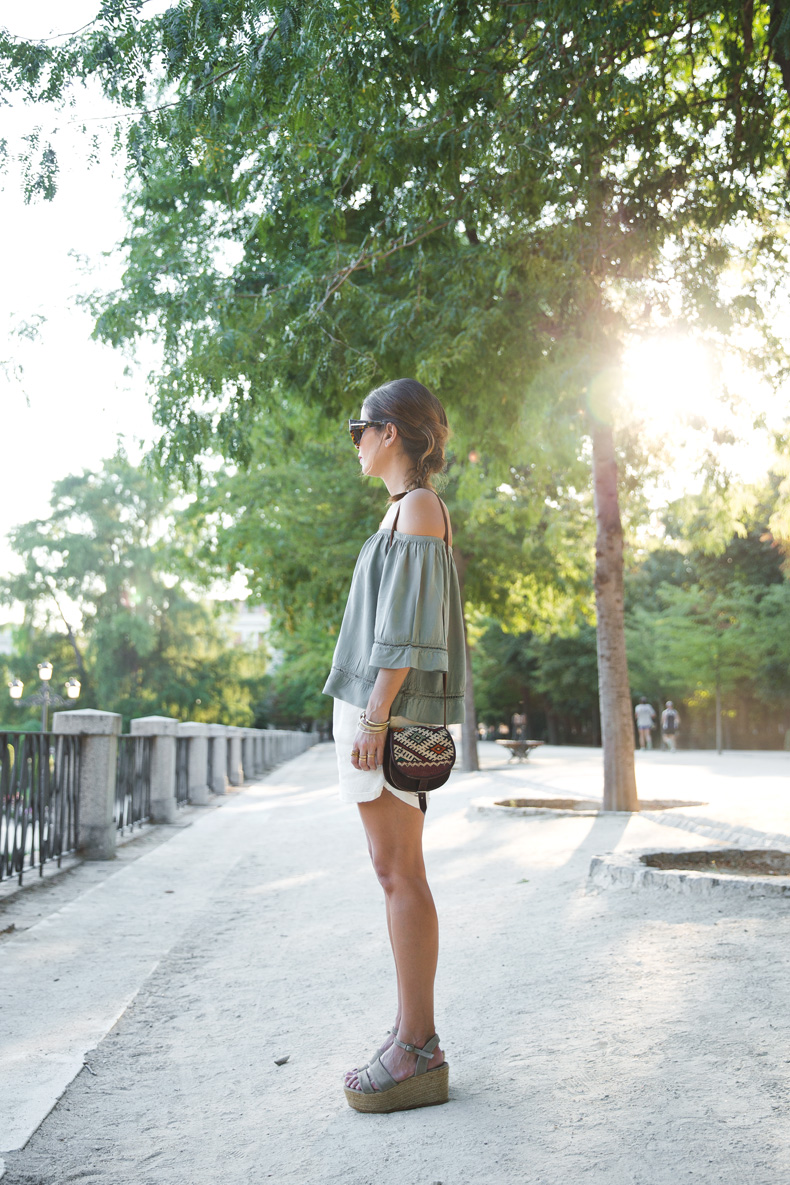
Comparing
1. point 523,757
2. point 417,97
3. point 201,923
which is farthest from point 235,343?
point 523,757

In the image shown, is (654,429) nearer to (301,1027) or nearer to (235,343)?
(235,343)

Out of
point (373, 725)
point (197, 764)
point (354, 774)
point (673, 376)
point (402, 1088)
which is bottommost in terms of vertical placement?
point (402, 1088)

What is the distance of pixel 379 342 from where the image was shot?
8094 millimetres

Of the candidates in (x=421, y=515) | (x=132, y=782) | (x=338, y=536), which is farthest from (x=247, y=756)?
(x=421, y=515)

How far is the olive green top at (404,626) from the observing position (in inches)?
112

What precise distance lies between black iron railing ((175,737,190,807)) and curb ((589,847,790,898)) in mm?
8983

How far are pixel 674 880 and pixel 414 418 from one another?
377cm

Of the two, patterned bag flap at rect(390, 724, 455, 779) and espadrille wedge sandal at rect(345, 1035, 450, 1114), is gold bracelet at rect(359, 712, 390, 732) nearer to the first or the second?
patterned bag flap at rect(390, 724, 455, 779)

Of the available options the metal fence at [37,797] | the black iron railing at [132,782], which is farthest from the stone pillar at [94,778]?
the black iron railing at [132,782]

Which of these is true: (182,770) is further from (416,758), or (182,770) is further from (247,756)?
(416,758)

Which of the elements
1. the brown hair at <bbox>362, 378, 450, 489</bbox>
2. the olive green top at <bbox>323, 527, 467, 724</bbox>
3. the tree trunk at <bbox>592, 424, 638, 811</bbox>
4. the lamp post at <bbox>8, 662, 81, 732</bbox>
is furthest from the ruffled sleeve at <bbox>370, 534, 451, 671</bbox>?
the lamp post at <bbox>8, 662, 81, 732</bbox>

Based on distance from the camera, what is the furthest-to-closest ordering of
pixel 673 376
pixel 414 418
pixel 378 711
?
pixel 673 376 → pixel 414 418 → pixel 378 711

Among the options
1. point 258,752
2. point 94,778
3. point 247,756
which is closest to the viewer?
point 94,778

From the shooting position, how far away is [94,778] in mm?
8430
